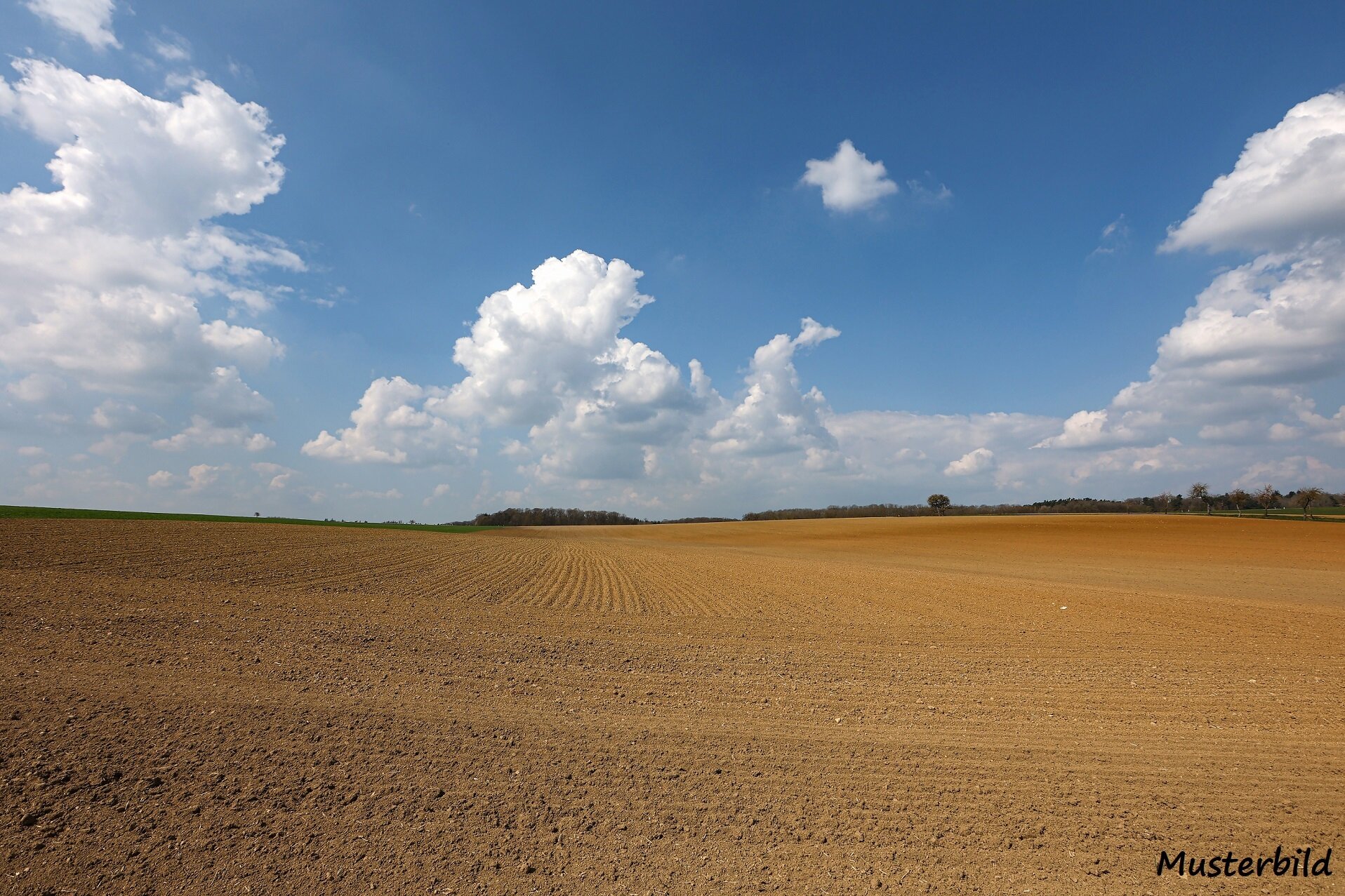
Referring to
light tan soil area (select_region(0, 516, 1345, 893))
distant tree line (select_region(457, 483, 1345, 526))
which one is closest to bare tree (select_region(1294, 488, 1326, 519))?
distant tree line (select_region(457, 483, 1345, 526))

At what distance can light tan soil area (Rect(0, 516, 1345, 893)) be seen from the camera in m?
4.81

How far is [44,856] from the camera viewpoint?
467 cm

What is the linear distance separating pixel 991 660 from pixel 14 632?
1501cm

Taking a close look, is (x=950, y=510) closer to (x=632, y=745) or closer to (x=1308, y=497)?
(x=1308, y=497)

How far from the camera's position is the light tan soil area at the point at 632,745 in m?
4.81

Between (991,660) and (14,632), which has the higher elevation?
(14,632)

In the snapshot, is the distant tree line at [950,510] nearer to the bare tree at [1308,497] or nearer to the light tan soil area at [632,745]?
the bare tree at [1308,497]

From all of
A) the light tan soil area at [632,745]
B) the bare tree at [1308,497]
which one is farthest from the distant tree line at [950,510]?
the light tan soil area at [632,745]

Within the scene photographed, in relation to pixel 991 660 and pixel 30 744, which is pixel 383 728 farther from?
pixel 991 660

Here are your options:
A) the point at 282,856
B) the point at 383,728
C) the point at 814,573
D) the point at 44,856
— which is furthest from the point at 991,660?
the point at 814,573

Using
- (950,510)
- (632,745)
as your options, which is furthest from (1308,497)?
(632,745)

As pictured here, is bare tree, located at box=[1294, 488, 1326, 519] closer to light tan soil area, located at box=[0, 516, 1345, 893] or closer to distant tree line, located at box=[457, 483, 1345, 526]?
distant tree line, located at box=[457, 483, 1345, 526]

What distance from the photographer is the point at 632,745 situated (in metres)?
6.70

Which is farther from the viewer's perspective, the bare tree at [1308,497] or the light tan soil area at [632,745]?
the bare tree at [1308,497]
